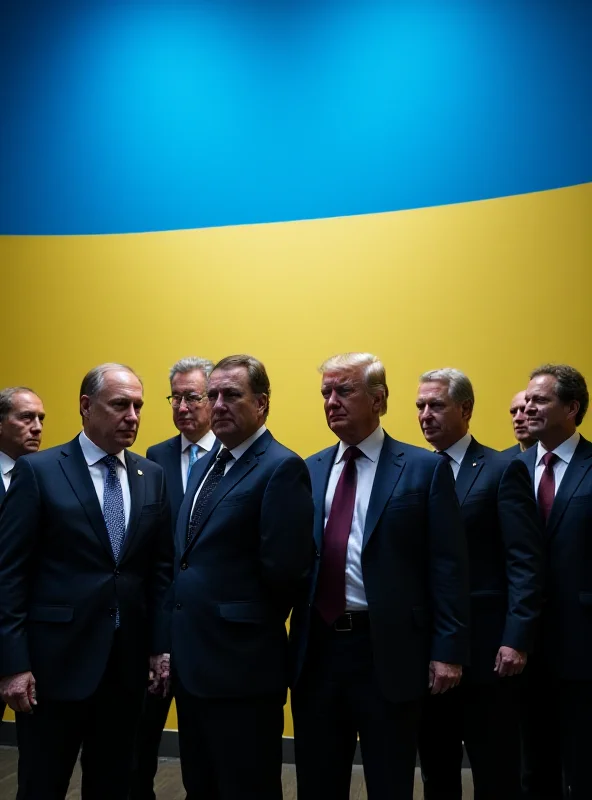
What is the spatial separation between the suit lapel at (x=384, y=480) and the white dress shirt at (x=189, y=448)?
3.79 ft

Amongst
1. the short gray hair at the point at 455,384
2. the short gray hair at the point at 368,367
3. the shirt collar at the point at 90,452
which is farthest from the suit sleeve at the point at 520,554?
the shirt collar at the point at 90,452

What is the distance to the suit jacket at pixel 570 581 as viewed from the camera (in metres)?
2.94

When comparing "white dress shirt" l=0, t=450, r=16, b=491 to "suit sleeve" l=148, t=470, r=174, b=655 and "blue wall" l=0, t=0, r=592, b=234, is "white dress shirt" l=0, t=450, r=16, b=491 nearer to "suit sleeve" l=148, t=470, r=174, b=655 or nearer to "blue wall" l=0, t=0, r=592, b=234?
"suit sleeve" l=148, t=470, r=174, b=655

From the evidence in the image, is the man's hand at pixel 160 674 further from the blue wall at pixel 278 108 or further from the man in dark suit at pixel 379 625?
the blue wall at pixel 278 108

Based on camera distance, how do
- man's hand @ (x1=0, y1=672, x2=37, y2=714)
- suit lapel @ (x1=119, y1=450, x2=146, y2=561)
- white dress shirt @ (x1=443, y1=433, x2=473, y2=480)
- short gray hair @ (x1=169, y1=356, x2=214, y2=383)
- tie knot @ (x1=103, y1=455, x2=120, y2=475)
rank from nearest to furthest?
1. man's hand @ (x1=0, y1=672, x2=37, y2=714)
2. suit lapel @ (x1=119, y1=450, x2=146, y2=561)
3. tie knot @ (x1=103, y1=455, x2=120, y2=475)
4. white dress shirt @ (x1=443, y1=433, x2=473, y2=480)
5. short gray hair @ (x1=169, y1=356, x2=214, y2=383)

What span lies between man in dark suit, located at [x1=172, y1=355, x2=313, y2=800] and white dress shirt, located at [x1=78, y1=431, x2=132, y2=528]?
0.26 meters

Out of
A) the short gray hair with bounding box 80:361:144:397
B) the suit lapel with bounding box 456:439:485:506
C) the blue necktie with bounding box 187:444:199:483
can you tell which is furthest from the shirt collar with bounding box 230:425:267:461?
the blue necktie with bounding box 187:444:199:483

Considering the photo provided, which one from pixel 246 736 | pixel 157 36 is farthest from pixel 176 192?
pixel 246 736

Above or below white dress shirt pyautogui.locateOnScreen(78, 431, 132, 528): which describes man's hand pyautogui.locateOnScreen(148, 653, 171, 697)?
below

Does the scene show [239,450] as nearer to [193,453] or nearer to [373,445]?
[373,445]

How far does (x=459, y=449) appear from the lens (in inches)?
Result: 125

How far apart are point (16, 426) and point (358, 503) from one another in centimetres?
175

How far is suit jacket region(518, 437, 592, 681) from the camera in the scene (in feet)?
Answer: 9.66

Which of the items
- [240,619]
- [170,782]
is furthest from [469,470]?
[170,782]
